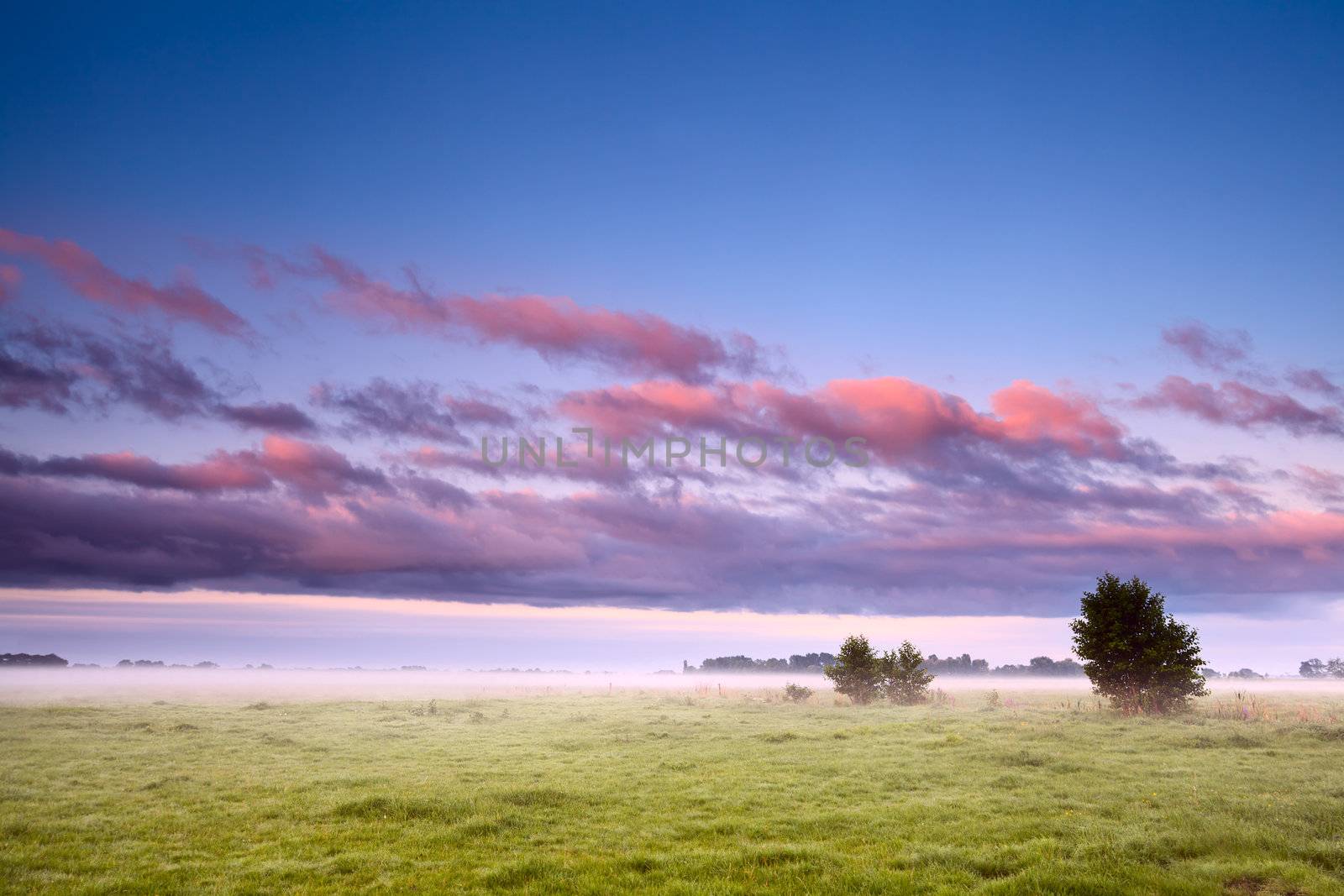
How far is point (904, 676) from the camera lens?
59812 mm

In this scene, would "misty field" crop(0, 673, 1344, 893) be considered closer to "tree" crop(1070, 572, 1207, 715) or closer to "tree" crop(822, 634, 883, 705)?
"tree" crop(1070, 572, 1207, 715)


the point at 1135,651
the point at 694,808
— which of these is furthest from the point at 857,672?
the point at 694,808

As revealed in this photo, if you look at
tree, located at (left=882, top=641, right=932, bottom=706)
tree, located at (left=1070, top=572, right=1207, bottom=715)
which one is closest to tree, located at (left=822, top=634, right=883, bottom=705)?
tree, located at (left=882, top=641, right=932, bottom=706)

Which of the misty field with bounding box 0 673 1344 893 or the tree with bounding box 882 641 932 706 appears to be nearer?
the misty field with bounding box 0 673 1344 893

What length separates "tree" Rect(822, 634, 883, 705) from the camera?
59.8 metres

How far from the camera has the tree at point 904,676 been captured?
2351 inches

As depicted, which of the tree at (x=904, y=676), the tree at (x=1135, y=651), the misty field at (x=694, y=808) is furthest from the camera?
the tree at (x=904, y=676)

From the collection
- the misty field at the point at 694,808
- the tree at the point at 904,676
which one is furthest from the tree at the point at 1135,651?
the tree at the point at 904,676

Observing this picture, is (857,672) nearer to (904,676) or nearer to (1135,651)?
(904,676)

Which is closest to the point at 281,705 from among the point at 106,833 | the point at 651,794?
the point at 106,833

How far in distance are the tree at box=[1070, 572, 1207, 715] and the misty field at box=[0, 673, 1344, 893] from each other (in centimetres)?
308

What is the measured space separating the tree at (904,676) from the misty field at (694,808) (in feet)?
62.6

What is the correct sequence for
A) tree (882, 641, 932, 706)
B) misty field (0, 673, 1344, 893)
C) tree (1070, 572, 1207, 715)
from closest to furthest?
misty field (0, 673, 1344, 893) < tree (1070, 572, 1207, 715) < tree (882, 641, 932, 706)

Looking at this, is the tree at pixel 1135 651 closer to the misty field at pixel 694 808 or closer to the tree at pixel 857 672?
the misty field at pixel 694 808
